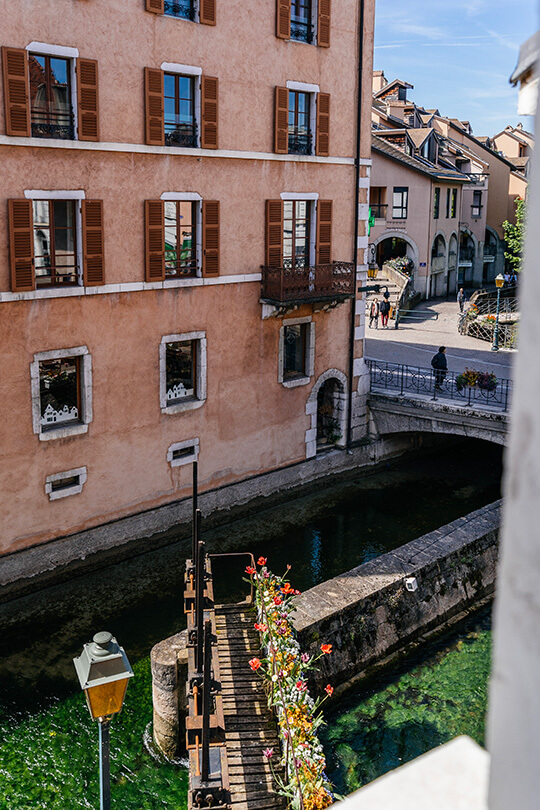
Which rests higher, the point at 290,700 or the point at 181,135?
the point at 181,135

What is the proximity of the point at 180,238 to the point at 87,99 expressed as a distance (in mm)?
3831

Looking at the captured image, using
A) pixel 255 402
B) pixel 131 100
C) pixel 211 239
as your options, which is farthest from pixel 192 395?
pixel 131 100

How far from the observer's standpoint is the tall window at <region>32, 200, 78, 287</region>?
1628 cm

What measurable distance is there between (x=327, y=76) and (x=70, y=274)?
9.41 metres

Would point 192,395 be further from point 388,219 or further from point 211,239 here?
point 388,219

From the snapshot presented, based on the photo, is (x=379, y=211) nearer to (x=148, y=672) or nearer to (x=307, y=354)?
(x=307, y=354)

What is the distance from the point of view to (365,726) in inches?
520

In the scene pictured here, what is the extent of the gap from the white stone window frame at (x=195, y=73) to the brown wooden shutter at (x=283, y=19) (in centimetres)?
295

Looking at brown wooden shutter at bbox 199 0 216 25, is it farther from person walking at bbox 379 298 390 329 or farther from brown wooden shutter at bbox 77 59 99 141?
person walking at bbox 379 298 390 329

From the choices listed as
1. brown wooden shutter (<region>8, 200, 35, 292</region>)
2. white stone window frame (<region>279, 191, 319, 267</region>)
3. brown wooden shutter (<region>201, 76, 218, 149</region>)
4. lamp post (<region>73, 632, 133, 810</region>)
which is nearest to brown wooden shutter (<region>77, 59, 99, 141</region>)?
brown wooden shutter (<region>8, 200, 35, 292</region>)

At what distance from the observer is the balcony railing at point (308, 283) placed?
67.8ft

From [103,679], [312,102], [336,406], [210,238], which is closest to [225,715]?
[103,679]

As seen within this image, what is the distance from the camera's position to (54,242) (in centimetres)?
1667

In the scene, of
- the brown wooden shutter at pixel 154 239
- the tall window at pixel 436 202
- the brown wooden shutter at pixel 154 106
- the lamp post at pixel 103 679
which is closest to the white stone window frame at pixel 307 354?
the brown wooden shutter at pixel 154 239
